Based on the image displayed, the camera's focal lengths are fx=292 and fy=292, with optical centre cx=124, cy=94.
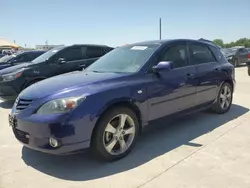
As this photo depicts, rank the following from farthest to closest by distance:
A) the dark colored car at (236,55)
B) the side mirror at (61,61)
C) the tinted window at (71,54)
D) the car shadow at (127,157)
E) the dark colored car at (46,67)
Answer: the dark colored car at (236,55) → the tinted window at (71,54) → the side mirror at (61,61) → the dark colored car at (46,67) → the car shadow at (127,157)

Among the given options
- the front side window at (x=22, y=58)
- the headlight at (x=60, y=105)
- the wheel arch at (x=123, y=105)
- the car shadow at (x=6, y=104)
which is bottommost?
the car shadow at (x=6, y=104)

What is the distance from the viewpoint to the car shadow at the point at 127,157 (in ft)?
11.5

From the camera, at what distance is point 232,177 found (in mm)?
3273

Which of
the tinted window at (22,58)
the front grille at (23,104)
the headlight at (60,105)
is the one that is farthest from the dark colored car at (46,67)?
the tinted window at (22,58)

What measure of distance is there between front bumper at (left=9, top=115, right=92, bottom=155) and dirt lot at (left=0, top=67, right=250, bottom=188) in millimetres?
332

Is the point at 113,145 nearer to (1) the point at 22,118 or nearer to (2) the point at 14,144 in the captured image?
(1) the point at 22,118

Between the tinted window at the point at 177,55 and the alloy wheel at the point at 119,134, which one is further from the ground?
the tinted window at the point at 177,55

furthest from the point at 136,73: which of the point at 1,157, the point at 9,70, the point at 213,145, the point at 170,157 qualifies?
the point at 9,70

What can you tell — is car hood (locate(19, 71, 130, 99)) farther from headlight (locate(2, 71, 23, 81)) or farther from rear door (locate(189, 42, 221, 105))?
headlight (locate(2, 71, 23, 81))

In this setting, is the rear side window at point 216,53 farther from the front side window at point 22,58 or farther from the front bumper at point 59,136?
the front side window at point 22,58

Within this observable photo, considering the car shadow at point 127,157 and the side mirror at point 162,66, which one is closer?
the car shadow at point 127,157

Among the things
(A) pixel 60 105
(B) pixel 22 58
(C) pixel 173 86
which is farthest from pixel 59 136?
(B) pixel 22 58

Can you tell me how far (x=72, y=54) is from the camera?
332 inches

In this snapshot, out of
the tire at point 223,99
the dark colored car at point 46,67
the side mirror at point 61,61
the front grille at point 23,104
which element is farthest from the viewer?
the side mirror at point 61,61
